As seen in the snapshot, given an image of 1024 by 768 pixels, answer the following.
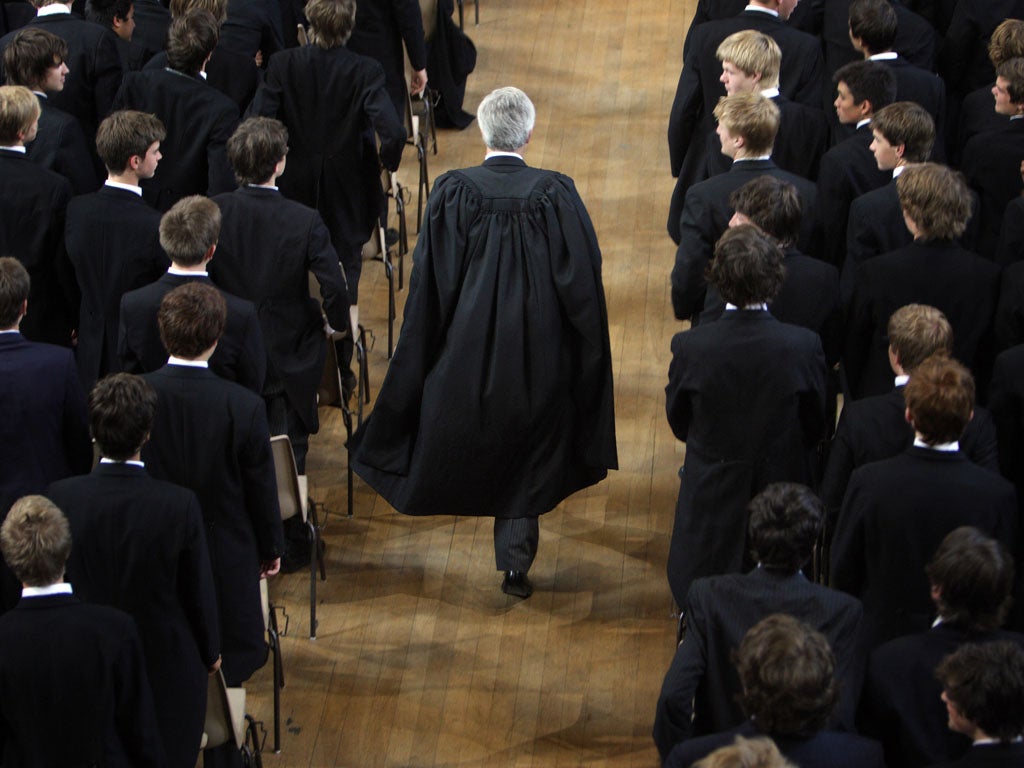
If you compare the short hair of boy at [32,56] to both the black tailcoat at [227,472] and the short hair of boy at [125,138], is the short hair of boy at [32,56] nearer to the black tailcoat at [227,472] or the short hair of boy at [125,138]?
the short hair of boy at [125,138]

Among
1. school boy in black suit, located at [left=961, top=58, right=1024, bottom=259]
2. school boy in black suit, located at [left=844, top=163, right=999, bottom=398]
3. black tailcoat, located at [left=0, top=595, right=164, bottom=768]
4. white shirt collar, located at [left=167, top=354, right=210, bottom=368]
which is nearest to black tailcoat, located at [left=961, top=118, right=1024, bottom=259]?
school boy in black suit, located at [left=961, top=58, right=1024, bottom=259]

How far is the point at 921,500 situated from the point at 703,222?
1703 millimetres

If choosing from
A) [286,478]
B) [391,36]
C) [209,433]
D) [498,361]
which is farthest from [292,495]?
[391,36]

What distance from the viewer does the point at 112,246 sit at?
5.81m

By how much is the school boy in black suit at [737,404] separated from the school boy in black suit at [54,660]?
200 cm

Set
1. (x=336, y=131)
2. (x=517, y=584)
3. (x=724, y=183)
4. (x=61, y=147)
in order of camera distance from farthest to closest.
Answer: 1. (x=336, y=131)
2. (x=61, y=147)
3. (x=517, y=584)
4. (x=724, y=183)

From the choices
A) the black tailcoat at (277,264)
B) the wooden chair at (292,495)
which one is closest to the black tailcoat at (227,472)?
the wooden chair at (292,495)

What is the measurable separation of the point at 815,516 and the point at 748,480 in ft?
3.70

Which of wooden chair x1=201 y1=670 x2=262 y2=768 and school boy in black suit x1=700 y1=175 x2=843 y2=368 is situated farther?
school boy in black suit x1=700 y1=175 x2=843 y2=368

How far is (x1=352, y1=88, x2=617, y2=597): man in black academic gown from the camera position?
19.0 feet

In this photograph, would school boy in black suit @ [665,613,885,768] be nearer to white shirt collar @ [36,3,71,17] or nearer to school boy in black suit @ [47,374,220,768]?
school boy in black suit @ [47,374,220,768]

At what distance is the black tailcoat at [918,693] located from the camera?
395 cm

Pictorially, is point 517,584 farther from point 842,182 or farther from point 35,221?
point 35,221

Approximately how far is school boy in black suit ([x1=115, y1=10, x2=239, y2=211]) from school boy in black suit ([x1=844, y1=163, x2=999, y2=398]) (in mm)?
2708
